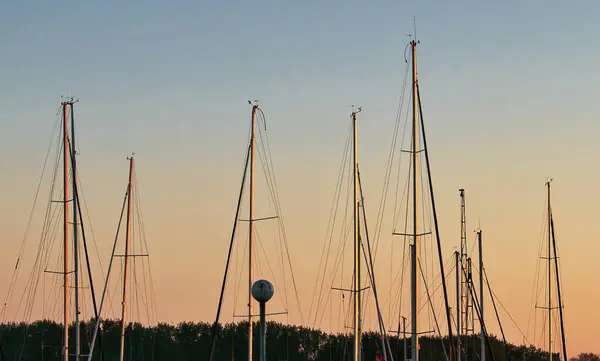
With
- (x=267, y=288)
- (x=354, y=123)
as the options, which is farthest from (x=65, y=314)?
(x=267, y=288)

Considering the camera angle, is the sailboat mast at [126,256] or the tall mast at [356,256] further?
the sailboat mast at [126,256]

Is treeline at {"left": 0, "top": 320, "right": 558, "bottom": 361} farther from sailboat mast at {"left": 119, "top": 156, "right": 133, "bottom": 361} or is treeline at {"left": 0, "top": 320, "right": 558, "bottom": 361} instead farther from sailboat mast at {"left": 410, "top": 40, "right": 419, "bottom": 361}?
sailboat mast at {"left": 410, "top": 40, "right": 419, "bottom": 361}

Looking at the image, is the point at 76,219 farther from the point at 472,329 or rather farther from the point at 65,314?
the point at 472,329

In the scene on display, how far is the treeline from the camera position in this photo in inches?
4134

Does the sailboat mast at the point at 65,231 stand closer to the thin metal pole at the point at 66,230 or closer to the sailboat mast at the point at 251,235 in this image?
the thin metal pole at the point at 66,230

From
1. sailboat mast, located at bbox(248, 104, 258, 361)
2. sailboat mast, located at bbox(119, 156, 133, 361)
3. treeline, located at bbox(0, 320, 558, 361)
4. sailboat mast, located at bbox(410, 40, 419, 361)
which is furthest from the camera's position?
treeline, located at bbox(0, 320, 558, 361)

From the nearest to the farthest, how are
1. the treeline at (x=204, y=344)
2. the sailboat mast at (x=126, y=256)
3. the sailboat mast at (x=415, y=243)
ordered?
the sailboat mast at (x=415, y=243) < the sailboat mast at (x=126, y=256) < the treeline at (x=204, y=344)

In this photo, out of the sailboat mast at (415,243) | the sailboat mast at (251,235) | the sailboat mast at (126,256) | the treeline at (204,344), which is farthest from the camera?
the treeline at (204,344)

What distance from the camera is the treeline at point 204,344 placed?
105 m

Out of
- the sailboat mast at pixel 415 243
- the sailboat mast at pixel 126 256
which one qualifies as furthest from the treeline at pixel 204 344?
the sailboat mast at pixel 415 243

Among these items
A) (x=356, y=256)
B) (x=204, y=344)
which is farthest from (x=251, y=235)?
(x=204, y=344)

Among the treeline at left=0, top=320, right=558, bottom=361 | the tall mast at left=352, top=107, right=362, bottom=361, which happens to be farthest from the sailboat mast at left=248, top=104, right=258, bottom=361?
the treeline at left=0, top=320, right=558, bottom=361

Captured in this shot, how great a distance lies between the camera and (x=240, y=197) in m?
58.7

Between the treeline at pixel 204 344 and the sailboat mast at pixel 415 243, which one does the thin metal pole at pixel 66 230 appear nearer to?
the sailboat mast at pixel 415 243
